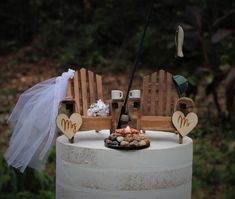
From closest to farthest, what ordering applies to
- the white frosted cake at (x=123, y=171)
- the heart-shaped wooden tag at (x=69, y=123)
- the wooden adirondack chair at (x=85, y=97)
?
the white frosted cake at (x=123, y=171), the heart-shaped wooden tag at (x=69, y=123), the wooden adirondack chair at (x=85, y=97)

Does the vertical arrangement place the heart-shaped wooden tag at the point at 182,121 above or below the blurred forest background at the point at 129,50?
below

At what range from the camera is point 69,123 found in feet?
10.1

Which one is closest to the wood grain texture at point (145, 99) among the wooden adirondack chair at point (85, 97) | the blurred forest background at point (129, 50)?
the wooden adirondack chair at point (85, 97)

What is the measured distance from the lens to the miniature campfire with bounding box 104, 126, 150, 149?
2.93 metres

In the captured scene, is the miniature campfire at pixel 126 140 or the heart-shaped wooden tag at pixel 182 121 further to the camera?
the heart-shaped wooden tag at pixel 182 121

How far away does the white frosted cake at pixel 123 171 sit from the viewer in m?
2.93

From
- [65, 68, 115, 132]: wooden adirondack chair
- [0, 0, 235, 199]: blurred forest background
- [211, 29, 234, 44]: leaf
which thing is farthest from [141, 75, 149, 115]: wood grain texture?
[211, 29, 234, 44]: leaf

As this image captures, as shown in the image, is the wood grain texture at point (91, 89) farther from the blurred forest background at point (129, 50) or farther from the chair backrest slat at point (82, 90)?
the blurred forest background at point (129, 50)

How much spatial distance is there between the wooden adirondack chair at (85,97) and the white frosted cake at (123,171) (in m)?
0.13

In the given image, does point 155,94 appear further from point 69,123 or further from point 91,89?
point 69,123

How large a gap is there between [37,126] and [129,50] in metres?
A: 4.67

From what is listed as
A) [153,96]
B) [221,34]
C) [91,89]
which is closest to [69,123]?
[91,89]

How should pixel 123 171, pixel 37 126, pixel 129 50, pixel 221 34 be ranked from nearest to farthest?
1. pixel 123 171
2. pixel 37 126
3. pixel 221 34
4. pixel 129 50

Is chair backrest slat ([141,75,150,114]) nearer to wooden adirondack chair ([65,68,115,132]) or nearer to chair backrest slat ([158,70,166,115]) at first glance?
chair backrest slat ([158,70,166,115])
